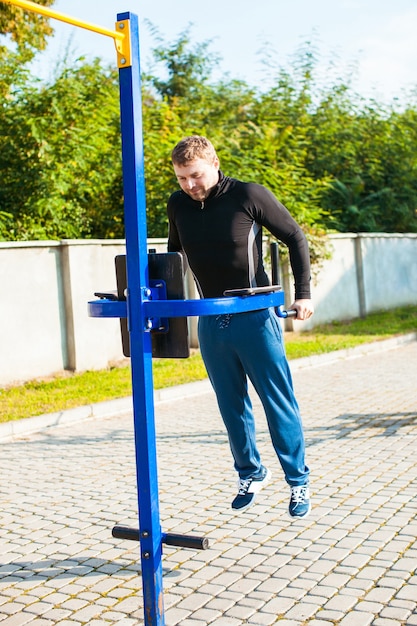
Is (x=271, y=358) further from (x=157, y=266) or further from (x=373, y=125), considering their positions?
(x=373, y=125)

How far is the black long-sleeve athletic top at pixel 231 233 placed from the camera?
4.17 meters

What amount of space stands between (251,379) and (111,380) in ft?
24.4

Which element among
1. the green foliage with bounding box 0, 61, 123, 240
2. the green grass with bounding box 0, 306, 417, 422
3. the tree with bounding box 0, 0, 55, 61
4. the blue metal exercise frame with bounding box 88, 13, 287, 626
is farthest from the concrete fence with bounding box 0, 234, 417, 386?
the blue metal exercise frame with bounding box 88, 13, 287, 626

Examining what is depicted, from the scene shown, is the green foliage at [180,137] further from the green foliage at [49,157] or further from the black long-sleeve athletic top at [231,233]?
the black long-sleeve athletic top at [231,233]

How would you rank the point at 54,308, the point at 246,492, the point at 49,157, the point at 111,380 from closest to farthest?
the point at 246,492 → the point at 111,380 → the point at 54,308 → the point at 49,157

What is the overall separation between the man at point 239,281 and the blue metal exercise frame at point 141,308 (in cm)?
51

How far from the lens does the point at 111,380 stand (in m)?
11.6

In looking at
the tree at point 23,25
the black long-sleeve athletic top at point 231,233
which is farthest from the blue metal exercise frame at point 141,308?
the tree at point 23,25

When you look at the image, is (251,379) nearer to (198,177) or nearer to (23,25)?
(198,177)

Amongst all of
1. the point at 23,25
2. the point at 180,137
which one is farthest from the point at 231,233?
the point at 180,137

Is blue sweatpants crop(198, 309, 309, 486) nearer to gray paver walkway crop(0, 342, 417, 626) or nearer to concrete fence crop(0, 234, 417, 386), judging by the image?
gray paver walkway crop(0, 342, 417, 626)

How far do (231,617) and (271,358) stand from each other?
1207 millimetres

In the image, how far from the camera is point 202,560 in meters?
4.78

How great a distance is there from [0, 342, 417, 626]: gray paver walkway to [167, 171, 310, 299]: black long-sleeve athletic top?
1.44m
